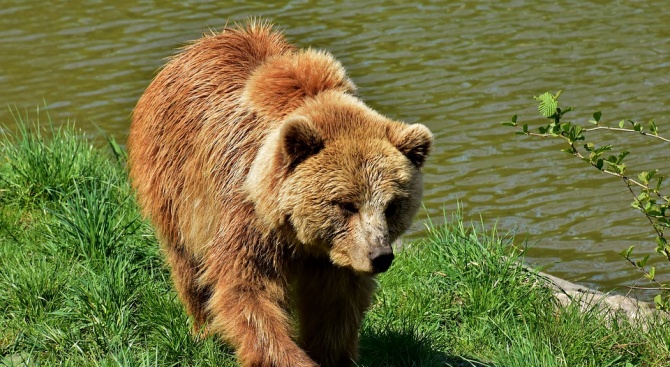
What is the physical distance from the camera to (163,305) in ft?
17.6

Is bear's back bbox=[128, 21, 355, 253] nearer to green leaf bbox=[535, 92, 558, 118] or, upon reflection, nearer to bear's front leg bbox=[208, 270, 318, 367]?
bear's front leg bbox=[208, 270, 318, 367]

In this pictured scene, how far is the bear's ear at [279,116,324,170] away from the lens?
4504mm

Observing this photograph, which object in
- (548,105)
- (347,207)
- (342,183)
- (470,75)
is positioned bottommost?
(470,75)

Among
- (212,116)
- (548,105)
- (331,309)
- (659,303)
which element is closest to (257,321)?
(331,309)

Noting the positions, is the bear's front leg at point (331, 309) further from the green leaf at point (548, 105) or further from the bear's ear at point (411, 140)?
the green leaf at point (548, 105)

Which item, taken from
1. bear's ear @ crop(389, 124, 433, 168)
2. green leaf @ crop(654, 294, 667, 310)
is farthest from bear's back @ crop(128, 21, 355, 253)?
green leaf @ crop(654, 294, 667, 310)

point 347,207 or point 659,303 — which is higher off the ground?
point 347,207

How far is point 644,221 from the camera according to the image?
8.05 m

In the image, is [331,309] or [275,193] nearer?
[275,193]

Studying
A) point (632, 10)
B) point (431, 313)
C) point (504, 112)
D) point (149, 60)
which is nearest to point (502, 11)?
point (632, 10)

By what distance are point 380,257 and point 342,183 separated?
379mm

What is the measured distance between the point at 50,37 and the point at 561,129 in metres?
8.53

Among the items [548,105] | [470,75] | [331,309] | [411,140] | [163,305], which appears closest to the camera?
[411,140]

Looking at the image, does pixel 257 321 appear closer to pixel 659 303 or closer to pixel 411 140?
pixel 411 140
